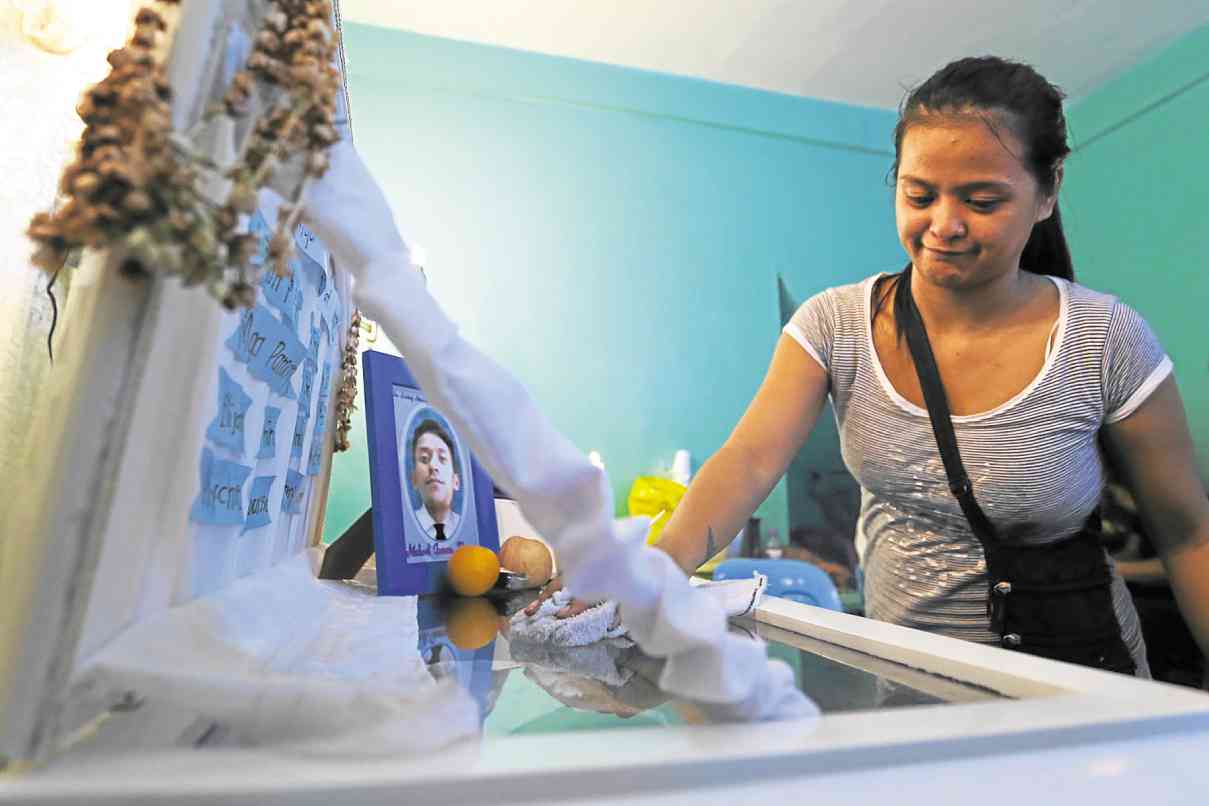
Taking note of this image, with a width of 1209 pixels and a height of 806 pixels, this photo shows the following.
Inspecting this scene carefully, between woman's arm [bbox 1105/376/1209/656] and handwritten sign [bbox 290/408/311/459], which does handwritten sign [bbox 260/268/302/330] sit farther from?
woman's arm [bbox 1105/376/1209/656]

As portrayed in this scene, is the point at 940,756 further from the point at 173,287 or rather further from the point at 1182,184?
the point at 1182,184

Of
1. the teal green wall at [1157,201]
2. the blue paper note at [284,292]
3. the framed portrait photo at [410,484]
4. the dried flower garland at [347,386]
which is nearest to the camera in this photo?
the blue paper note at [284,292]

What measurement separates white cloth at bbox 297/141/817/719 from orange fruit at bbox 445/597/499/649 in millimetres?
305

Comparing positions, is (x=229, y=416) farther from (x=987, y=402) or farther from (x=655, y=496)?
(x=655, y=496)

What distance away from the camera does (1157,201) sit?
3.09 m

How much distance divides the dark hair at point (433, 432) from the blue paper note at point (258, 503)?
355 mm

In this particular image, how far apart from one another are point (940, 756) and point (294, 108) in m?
0.35

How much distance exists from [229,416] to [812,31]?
297 centimetres

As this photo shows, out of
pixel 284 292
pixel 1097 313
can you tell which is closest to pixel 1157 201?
pixel 1097 313

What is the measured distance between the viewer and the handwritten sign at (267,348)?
449 mm

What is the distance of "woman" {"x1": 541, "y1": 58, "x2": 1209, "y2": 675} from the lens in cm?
93

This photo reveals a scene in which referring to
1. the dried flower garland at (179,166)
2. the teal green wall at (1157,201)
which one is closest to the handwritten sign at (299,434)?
the dried flower garland at (179,166)

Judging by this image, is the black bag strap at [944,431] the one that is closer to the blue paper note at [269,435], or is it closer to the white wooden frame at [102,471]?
the blue paper note at [269,435]

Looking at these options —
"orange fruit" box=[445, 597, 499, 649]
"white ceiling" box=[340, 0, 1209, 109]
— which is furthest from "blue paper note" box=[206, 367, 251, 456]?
"white ceiling" box=[340, 0, 1209, 109]
